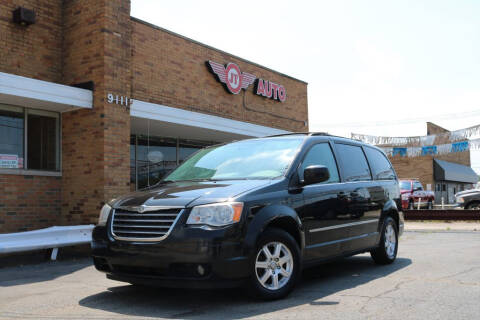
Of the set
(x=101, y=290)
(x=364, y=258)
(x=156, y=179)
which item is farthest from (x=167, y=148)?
(x=101, y=290)

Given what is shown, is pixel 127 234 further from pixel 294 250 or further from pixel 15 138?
pixel 15 138

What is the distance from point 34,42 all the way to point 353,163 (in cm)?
768

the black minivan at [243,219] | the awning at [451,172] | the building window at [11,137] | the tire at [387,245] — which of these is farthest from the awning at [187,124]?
the awning at [451,172]

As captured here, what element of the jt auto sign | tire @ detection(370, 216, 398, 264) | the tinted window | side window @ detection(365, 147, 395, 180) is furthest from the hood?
the tinted window

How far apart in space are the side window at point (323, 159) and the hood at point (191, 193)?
902mm

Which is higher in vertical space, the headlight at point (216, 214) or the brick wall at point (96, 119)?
the brick wall at point (96, 119)

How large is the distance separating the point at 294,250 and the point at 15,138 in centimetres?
737

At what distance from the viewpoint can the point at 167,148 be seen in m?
14.8

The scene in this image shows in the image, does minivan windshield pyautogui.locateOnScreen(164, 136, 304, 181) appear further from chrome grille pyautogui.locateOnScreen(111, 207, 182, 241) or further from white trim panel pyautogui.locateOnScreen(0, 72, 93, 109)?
white trim panel pyautogui.locateOnScreen(0, 72, 93, 109)

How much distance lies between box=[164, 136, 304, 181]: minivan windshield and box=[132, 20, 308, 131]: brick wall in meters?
6.34

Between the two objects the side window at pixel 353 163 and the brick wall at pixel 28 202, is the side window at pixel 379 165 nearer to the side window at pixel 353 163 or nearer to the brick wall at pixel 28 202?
the side window at pixel 353 163

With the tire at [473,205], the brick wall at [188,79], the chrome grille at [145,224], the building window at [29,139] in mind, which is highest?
the brick wall at [188,79]

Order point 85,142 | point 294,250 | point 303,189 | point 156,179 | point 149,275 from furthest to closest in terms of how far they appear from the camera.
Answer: point 156,179 < point 85,142 < point 303,189 < point 294,250 < point 149,275

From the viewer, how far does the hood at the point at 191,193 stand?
5.02m
